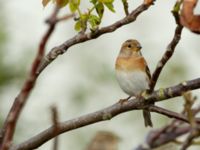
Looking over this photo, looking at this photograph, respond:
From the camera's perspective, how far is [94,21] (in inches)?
127

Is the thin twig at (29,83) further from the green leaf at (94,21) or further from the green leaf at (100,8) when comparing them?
the green leaf at (100,8)

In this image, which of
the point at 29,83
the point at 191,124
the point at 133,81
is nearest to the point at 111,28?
the point at 191,124

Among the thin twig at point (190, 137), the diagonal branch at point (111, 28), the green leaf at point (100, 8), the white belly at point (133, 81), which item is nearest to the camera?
the thin twig at point (190, 137)

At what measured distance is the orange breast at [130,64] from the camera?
663cm

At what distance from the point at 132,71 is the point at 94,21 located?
338 cm

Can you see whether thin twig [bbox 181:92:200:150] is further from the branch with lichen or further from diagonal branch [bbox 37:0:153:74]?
the branch with lichen

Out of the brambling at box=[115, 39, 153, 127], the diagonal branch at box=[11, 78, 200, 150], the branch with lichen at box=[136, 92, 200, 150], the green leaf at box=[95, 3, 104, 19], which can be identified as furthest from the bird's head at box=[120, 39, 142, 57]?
the diagonal branch at box=[11, 78, 200, 150]

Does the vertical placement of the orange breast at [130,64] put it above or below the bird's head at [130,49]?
above

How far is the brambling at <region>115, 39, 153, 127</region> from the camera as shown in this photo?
6.22m

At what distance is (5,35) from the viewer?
1083 cm

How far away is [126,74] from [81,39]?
346cm

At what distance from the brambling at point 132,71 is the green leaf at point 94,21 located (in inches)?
106

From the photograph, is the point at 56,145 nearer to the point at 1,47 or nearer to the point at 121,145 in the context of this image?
the point at 1,47

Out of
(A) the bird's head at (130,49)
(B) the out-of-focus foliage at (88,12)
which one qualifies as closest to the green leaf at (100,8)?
(B) the out-of-focus foliage at (88,12)
